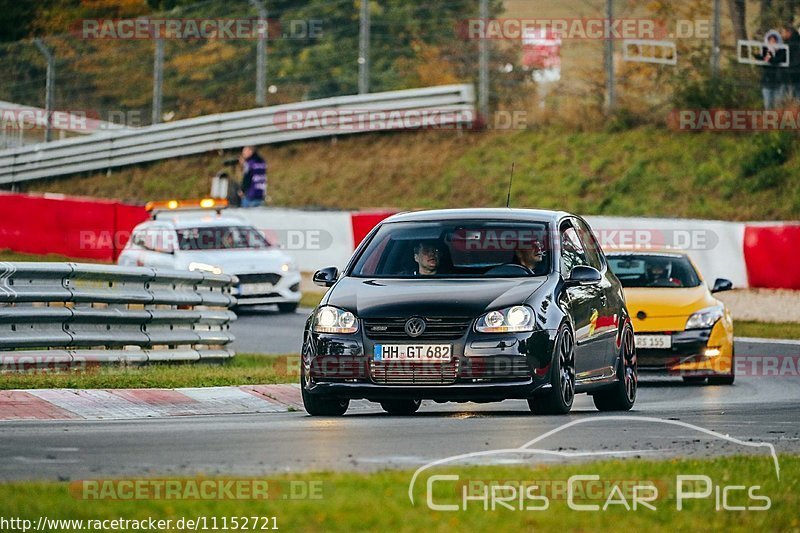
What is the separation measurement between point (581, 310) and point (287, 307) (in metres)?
14.6

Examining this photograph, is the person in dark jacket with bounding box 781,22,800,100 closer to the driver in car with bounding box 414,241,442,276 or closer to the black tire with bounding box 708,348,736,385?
the black tire with bounding box 708,348,736,385

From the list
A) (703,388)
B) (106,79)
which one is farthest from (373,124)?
(703,388)

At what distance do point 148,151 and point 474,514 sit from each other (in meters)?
37.4

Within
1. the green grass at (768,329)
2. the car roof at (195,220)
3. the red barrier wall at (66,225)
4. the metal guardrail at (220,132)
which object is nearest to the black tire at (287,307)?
the car roof at (195,220)

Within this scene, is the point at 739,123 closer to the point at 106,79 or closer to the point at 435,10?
the point at 435,10

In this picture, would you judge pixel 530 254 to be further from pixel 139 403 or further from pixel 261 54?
pixel 261 54

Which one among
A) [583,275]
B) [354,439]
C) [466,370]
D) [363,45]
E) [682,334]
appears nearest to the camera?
[354,439]

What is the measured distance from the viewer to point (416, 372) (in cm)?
1173

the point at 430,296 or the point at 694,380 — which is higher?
the point at 430,296

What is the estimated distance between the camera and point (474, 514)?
6934 millimetres

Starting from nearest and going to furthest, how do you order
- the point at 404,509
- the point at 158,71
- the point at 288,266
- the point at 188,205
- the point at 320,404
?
the point at 404,509
the point at 320,404
the point at 288,266
the point at 188,205
the point at 158,71

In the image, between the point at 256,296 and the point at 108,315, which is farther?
the point at 256,296

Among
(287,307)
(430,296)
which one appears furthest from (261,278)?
(430,296)

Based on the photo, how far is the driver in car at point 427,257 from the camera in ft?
41.6
